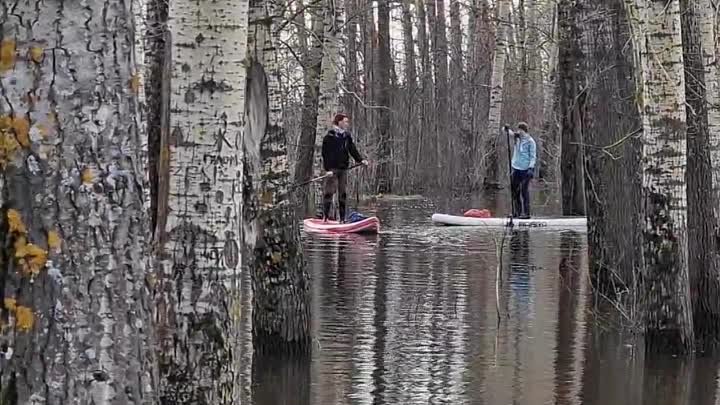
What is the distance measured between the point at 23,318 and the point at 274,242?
669 centimetres

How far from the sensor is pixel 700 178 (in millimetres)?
10422

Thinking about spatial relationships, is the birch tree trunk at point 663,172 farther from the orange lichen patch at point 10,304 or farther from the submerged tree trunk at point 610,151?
the orange lichen patch at point 10,304

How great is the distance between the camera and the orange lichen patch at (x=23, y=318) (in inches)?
110

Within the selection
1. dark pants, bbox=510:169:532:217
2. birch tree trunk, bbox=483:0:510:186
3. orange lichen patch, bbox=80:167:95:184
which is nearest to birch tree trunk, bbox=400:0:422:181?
birch tree trunk, bbox=483:0:510:186

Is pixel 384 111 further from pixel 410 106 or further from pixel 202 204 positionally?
pixel 202 204

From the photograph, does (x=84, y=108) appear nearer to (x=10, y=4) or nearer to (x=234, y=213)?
(x=10, y=4)

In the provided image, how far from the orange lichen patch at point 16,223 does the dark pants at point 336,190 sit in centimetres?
1675

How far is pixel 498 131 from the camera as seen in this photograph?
31719 mm

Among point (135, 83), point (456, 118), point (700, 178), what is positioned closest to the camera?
point (135, 83)

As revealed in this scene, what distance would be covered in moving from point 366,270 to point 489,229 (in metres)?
6.06

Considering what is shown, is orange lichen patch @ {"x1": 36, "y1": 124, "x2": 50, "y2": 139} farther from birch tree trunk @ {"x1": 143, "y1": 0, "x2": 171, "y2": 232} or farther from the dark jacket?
the dark jacket

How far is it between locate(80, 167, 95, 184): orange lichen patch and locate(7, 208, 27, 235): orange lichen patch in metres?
0.17

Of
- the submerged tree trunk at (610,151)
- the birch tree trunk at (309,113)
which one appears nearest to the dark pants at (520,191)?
the birch tree trunk at (309,113)

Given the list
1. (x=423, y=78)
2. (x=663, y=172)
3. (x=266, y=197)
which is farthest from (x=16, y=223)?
(x=423, y=78)
